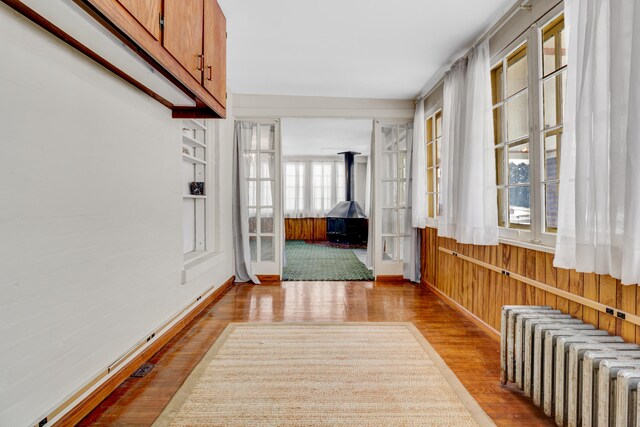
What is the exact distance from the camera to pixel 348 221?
8.12 metres

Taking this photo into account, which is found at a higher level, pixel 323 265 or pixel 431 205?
pixel 431 205

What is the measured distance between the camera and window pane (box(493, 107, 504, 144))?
267 cm

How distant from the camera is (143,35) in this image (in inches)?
54.3

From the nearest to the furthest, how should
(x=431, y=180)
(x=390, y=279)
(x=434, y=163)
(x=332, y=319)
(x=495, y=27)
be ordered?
(x=495, y=27) < (x=332, y=319) < (x=434, y=163) < (x=431, y=180) < (x=390, y=279)

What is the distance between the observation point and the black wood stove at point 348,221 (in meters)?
8.09

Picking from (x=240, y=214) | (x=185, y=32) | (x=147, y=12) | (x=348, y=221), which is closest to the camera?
(x=147, y=12)

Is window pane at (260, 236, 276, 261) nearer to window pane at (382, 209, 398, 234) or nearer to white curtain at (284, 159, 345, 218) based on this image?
window pane at (382, 209, 398, 234)

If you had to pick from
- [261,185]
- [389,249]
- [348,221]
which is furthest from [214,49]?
[348,221]

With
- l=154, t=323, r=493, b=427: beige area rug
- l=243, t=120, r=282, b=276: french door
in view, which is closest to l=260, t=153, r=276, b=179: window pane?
l=243, t=120, r=282, b=276: french door

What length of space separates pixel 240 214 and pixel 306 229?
202 inches

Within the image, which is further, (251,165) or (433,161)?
(251,165)

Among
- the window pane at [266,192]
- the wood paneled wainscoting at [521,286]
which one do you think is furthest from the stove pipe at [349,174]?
the wood paneled wainscoting at [521,286]

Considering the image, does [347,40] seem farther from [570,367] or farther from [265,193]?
[570,367]

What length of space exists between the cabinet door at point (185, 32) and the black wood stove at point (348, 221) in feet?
21.0
